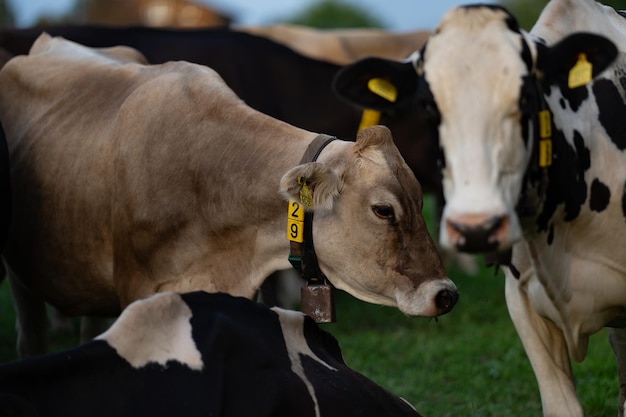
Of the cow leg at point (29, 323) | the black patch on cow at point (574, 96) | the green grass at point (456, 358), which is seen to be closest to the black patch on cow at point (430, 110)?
the black patch on cow at point (574, 96)

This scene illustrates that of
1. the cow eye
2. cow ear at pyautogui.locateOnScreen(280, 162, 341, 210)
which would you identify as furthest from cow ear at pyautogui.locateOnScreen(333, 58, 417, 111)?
the cow eye

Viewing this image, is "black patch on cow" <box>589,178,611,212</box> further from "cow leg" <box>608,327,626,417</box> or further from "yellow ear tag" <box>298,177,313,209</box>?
"yellow ear tag" <box>298,177,313,209</box>

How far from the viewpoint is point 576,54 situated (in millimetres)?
4285

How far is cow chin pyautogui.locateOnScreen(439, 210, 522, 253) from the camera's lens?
3.76 m

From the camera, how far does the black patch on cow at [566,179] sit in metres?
4.41

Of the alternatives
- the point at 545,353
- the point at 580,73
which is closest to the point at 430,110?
the point at 580,73

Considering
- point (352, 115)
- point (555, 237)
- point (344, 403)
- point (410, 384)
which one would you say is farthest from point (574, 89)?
point (352, 115)

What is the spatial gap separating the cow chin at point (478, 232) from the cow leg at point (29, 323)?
331 centimetres

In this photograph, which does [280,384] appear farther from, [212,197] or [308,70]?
[308,70]

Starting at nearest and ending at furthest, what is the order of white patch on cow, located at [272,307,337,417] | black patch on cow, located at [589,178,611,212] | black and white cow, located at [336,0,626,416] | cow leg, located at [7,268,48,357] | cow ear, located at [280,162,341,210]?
black and white cow, located at [336,0,626,416], white patch on cow, located at [272,307,337,417], black patch on cow, located at [589,178,611,212], cow ear, located at [280,162,341,210], cow leg, located at [7,268,48,357]

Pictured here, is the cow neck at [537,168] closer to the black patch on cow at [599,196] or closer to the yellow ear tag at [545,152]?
the yellow ear tag at [545,152]

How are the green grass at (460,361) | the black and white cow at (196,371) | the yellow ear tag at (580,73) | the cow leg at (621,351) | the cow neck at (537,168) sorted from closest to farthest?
the black and white cow at (196,371)
the cow neck at (537,168)
the yellow ear tag at (580,73)
the cow leg at (621,351)
the green grass at (460,361)

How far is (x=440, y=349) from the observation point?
7566 millimetres

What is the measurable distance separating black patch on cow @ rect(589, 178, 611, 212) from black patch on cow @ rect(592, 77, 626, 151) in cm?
17
